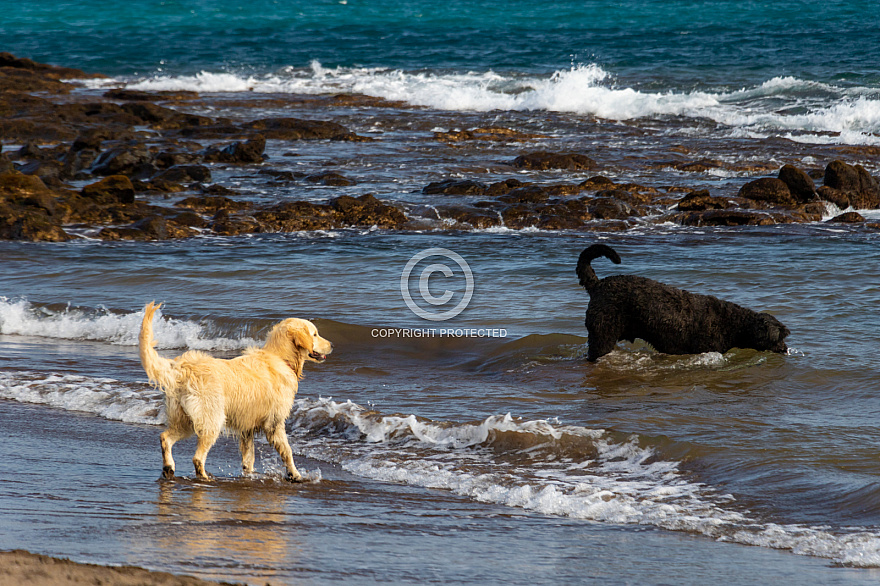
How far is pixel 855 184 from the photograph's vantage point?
1642 centimetres

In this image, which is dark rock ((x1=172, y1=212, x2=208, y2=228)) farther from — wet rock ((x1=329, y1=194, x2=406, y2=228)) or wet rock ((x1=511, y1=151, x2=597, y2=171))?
wet rock ((x1=511, y1=151, x2=597, y2=171))

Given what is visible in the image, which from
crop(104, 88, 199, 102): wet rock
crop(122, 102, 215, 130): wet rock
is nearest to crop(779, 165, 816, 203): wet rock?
crop(122, 102, 215, 130): wet rock

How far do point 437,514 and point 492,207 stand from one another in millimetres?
11269

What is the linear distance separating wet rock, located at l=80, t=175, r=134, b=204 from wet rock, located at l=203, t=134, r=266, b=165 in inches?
169

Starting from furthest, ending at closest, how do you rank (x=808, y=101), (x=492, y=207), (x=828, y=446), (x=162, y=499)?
(x=808, y=101) → (x=492, y=207) → (x=828, y=446) → (x=162, y=499)

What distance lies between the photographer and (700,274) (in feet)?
39.9

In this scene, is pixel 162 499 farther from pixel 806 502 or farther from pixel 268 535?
pixel 806 502

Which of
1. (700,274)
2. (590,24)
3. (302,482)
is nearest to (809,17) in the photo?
(590,24)

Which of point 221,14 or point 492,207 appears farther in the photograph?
point 221,14

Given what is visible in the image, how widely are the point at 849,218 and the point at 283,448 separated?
1204 centimetres

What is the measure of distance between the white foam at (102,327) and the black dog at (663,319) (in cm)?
389

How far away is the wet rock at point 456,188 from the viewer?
17.5 metres

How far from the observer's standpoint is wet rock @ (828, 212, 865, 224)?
49.2ft

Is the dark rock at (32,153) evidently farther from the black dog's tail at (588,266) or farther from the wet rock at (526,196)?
the black dog's tail at (588,266)
